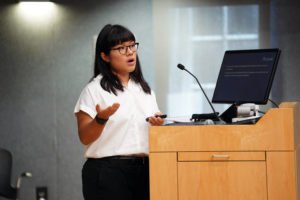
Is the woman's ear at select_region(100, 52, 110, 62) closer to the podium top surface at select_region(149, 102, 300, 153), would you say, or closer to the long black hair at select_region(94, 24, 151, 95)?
the long black hair at select_region(94, 24, 151, 95)

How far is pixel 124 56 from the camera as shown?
2393mm

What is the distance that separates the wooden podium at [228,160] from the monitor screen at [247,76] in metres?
0.30

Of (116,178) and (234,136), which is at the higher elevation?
(234,136)

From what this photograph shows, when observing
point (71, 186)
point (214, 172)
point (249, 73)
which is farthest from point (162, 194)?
point (71, 186)

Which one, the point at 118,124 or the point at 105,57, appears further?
the point at 105,57

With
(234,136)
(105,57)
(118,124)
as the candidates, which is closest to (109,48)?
(105,57)

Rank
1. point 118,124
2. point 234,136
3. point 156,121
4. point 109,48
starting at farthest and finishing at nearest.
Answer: point 109,48, point 118,124, point 156,121, point 234,136

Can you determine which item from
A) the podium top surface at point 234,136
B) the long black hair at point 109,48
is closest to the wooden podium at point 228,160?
the podium top surface at point 234,136

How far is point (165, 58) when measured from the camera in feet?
15.4

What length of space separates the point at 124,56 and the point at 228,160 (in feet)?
2.37

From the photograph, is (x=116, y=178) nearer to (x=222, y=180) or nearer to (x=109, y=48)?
(x=222, y=180)

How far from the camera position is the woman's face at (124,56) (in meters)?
2.40

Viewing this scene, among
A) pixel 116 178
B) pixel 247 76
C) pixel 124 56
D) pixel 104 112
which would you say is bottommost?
pixel 116 178

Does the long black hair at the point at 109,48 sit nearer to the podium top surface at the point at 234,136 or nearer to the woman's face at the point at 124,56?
the woman's face at the point at 124,56
